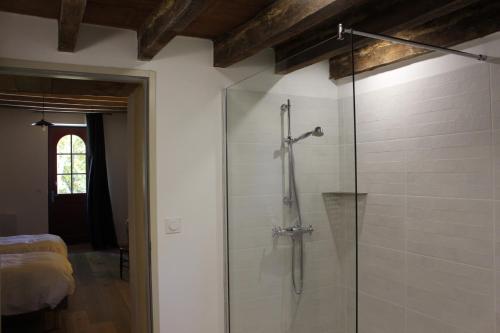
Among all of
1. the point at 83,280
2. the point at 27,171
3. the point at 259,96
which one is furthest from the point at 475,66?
the point at 27,171

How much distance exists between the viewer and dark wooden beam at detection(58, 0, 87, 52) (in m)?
1.74

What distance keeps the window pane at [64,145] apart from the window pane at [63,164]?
90 millimetres

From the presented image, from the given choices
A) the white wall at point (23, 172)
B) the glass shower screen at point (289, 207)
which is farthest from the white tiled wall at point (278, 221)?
the white wall at point (23, 172)

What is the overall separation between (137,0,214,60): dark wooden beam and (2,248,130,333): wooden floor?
2661mm

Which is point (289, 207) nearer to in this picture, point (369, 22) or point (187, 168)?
point (187, 168)

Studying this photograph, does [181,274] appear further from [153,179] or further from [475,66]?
[475,66]

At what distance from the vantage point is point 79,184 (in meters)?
7.38

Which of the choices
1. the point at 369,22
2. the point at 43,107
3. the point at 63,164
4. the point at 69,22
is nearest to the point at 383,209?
the point at 369,22

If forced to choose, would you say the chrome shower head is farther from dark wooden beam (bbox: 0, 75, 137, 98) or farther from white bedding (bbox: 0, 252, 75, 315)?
white bedding (bbox: 0, 252, 75, 315)

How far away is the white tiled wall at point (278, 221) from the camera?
2.30m

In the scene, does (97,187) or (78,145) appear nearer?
(97,187)

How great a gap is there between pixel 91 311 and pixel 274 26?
3585 millimetres

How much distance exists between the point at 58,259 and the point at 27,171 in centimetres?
341

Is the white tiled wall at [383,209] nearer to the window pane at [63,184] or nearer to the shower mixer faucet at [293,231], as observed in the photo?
the shower mixer faucet at [293,231]
